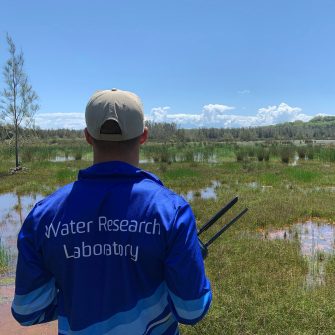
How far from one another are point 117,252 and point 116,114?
49 centimetres

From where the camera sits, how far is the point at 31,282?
4.93 ft

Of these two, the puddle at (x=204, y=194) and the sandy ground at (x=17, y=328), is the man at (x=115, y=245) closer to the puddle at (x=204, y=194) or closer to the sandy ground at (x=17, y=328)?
the sandy ground at (x=17, y=328)

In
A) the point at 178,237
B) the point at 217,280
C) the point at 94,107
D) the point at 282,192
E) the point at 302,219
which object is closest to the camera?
the point at 178,237

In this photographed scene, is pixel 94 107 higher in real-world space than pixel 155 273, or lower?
higher

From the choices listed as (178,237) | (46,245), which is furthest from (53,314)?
(178,237)

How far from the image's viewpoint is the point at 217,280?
17.8 feet

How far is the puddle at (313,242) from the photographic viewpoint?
5.79 metres

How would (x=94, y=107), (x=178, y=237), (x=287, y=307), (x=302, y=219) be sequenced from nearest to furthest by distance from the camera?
1. (x=178, y=237)
2. (x=94, y=107)
3. (x=287, y=307)
4. (x=302, y=219)

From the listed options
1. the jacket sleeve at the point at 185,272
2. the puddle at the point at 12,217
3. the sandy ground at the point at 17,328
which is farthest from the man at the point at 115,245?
the puddle at the point at 12,217

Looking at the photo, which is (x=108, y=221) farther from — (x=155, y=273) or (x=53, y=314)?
(x=53, y=314)

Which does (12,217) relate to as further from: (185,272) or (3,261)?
(185,272)

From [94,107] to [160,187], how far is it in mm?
386

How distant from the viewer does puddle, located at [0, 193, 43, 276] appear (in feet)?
24.0

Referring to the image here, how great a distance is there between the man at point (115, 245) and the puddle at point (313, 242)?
14.4ft
